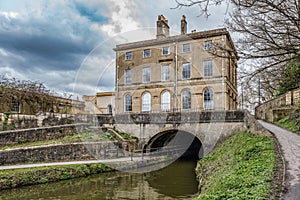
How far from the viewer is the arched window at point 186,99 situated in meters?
26.1

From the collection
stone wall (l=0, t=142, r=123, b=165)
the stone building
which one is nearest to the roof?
the stone building

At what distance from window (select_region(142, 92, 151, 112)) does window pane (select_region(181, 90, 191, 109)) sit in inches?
142

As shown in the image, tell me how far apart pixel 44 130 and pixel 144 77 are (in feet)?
43.7

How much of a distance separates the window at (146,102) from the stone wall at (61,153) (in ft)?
32.8

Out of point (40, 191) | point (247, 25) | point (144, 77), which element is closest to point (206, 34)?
point (144, 77)

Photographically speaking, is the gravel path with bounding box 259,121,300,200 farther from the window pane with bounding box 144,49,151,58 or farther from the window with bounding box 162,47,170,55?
the window pane with bounding box 144,49,151,58

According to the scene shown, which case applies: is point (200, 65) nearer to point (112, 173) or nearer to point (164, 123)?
point (164, 123)

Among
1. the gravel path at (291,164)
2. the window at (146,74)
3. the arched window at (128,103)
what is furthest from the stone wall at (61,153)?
the window at (146,74)

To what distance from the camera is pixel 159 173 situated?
15.2 metres

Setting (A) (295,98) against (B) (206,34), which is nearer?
(A) (295,98)

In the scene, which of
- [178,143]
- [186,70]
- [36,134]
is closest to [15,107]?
[36,134]

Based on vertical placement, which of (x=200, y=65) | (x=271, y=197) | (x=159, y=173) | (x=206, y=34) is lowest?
(x=159, y=173)

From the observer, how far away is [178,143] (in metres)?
25.0

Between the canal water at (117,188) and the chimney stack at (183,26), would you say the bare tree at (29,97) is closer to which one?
the canal water at (117,188)
